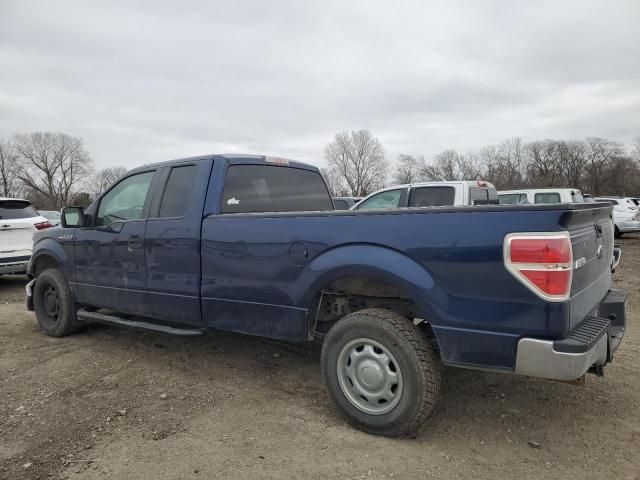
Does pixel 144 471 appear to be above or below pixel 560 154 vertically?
below

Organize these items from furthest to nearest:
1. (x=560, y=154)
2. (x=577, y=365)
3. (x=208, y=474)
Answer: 1. (x=560, y=154)
2. (x=208, y=474)
3. (x=577, y=365)

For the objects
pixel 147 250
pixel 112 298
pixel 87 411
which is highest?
pixel 147 250

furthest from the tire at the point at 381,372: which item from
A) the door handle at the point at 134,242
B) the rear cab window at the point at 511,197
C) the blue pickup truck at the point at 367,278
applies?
the rear cab window at the point at 511,197

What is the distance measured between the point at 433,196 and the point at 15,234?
7.33m

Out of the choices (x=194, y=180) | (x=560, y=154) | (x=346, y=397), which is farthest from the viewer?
(x=560, y=154)

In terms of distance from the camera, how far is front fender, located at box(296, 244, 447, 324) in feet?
9.11

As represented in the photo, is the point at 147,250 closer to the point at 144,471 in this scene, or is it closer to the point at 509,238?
the point at 144,471

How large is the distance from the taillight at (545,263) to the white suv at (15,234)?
8565mm

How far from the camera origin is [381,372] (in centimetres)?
296

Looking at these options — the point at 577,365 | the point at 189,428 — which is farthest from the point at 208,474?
the point at 577,365

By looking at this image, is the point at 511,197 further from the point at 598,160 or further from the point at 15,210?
the point at 598,160

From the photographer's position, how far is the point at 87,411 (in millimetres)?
3412

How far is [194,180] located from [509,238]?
2.68 meters

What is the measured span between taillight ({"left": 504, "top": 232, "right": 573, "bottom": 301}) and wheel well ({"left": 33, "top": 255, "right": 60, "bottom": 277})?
16.3ft
